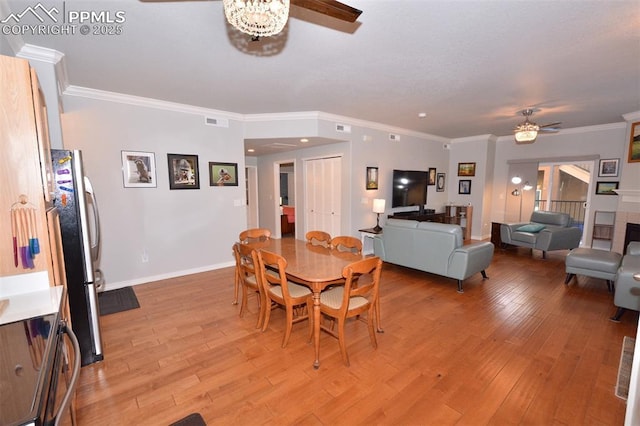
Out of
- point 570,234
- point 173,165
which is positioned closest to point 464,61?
point 173,165

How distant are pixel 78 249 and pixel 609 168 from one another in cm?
905

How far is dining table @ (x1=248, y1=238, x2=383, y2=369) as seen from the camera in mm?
2277

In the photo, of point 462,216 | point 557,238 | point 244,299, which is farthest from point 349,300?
point 462,216

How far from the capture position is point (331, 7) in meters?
1.48

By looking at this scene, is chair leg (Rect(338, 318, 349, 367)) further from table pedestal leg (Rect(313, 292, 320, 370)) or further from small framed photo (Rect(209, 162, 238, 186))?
small framed photo (Rect(209, 162, 238, 186))

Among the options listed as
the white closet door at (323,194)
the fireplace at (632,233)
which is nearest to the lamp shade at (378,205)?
the white closet door at (323,194)

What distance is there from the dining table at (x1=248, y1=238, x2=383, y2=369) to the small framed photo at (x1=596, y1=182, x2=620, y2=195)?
654 centimetres

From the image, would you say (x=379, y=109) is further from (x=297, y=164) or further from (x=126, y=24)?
(x=126, y=24)

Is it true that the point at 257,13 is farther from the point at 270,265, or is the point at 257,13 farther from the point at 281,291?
the point at 281,291

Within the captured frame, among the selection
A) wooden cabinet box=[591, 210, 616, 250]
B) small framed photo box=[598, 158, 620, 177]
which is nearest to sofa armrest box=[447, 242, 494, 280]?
wooden cabinet box=[591, 210, 616, 250]

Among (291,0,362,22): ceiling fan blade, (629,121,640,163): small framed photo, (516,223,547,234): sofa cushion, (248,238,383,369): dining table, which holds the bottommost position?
(516,223,547,234): sofa cushion

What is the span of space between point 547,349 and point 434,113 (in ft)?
12.7

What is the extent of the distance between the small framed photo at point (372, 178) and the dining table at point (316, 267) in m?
2.96

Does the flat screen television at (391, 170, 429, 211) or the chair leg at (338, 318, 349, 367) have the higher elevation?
the flat screen television at (391, 170, 429, 211)
